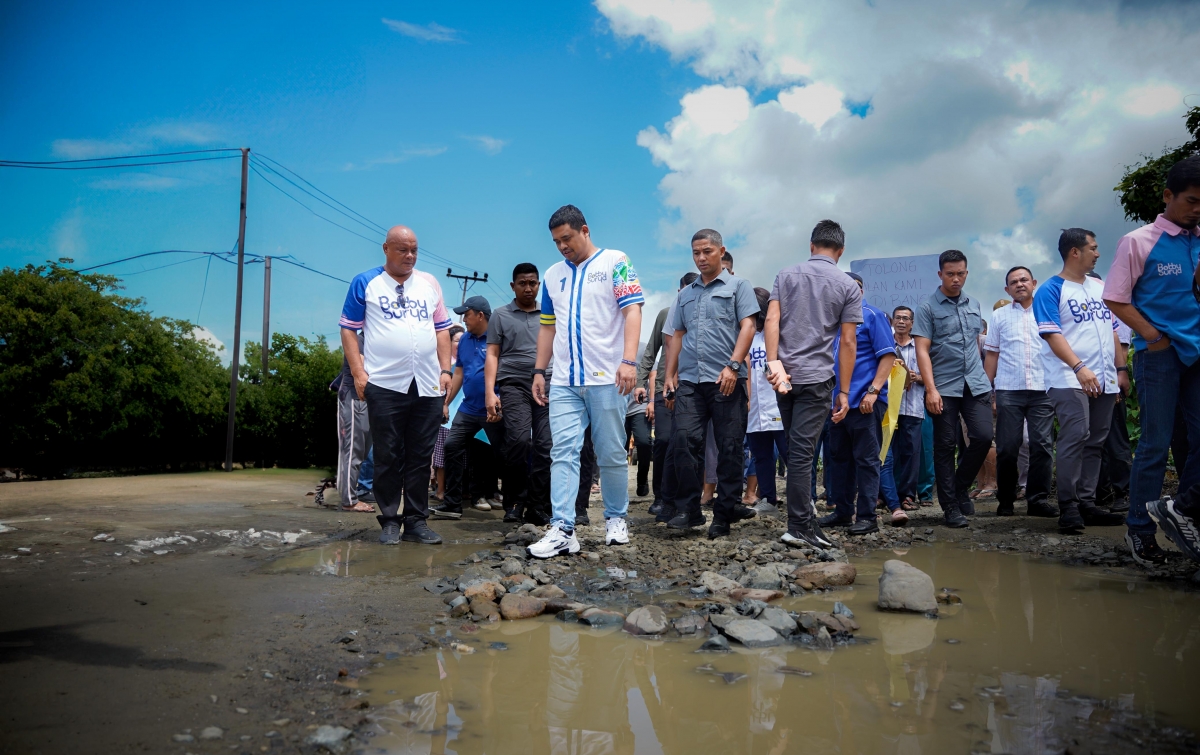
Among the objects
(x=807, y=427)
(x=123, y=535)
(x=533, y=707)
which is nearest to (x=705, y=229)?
(x=807, y=427)

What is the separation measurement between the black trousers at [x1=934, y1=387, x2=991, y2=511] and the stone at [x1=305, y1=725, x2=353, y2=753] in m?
5.51

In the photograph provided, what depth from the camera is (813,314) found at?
17.4 feet

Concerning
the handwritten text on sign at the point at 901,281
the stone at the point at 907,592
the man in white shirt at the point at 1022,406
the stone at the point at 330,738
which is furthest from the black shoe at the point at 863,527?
the handwritten text on sign at the point at 901,281

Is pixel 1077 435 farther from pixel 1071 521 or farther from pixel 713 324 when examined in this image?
pixel 713 324

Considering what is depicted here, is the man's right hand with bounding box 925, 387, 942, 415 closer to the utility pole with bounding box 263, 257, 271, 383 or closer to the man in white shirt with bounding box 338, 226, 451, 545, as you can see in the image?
the man in white shirt with bounding box 338, 226, 451, 545

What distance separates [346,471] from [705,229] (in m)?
4.12

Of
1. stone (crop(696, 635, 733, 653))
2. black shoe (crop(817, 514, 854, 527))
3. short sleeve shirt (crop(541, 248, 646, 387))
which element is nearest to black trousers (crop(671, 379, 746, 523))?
short sleeve shirt (crop(541, 248, 646, 387))

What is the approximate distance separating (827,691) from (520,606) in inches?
57.3

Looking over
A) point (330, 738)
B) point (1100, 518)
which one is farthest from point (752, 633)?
point (1100, 518)

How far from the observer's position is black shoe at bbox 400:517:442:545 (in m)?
5.52

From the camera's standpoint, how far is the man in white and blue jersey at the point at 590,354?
5.03m

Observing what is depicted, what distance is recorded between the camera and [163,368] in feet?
54.3

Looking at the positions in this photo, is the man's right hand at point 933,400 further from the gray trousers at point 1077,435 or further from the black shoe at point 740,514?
the black shoe at point 740,514

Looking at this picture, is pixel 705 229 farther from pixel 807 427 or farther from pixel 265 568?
pixel 265 568
